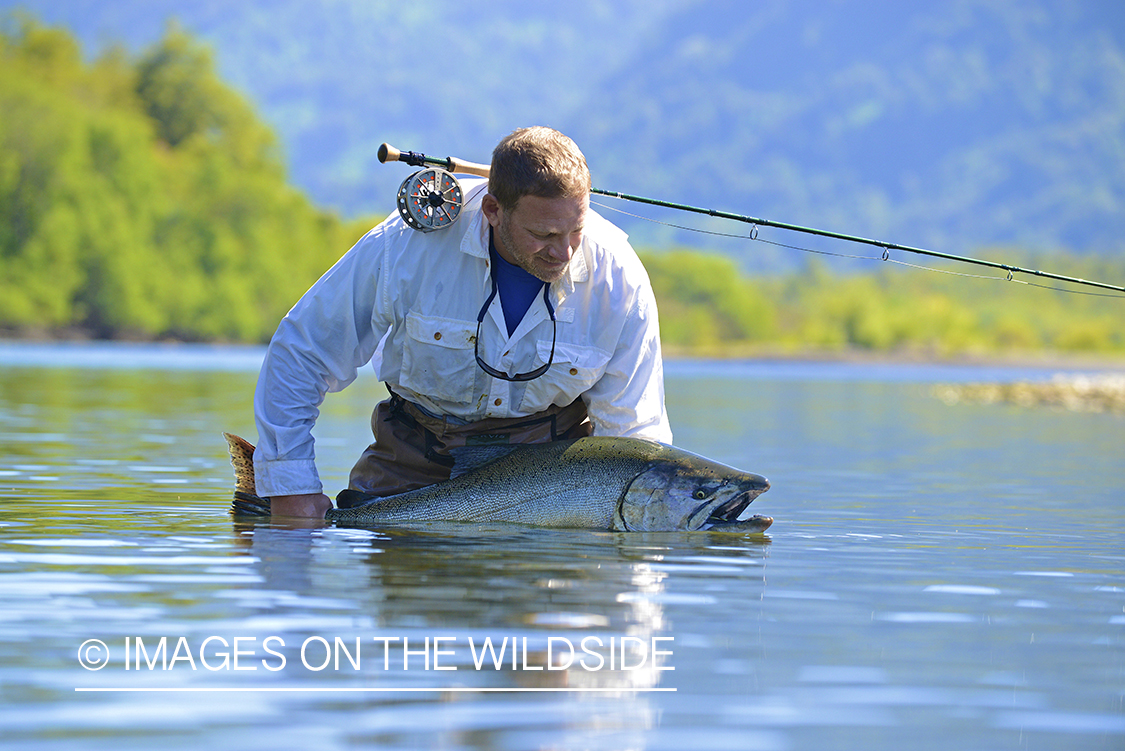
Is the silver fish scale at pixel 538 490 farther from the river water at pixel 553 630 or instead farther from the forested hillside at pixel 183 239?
the forested hillside at pixel 183 239

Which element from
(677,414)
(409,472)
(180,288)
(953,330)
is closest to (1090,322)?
(953,330)

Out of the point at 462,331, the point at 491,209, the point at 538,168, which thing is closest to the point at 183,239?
the point at 462,331

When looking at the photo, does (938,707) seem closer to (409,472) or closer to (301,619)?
(301,619)

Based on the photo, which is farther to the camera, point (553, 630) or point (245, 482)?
point (245, 482)

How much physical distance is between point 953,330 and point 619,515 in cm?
9603

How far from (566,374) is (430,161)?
94 cm

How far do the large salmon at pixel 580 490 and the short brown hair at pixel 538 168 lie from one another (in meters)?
0.99

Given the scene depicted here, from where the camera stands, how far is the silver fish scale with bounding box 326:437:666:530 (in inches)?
216

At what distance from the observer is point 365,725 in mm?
2891

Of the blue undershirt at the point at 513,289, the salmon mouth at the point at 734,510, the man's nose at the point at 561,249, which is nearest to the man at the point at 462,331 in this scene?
the blue undershirt at the point at 513,289

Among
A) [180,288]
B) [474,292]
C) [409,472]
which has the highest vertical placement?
[180,288]
